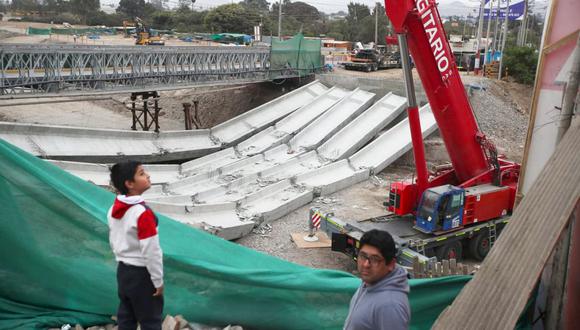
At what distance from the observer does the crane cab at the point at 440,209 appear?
368 inches

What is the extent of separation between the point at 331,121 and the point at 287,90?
772 cm

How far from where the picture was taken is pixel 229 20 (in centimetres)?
6731

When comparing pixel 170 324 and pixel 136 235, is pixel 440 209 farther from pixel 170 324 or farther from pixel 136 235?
pixel 136 235

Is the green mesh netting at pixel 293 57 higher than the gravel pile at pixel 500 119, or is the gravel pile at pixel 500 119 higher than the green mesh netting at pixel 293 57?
the green mesh netting at pixel 293 57

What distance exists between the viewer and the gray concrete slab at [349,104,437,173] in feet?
55.5

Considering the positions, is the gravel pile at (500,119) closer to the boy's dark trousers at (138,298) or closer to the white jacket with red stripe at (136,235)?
the boy's dark trousers at (138,298)

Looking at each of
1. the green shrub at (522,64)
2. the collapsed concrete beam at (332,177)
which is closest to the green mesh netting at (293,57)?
the green shrub at (522,64)

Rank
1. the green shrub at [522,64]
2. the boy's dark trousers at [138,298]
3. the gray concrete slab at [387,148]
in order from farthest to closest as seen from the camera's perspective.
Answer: the green shrub at [522,64], the gray concrete slab at [387,148], the boy's dark trousers at [138,298]

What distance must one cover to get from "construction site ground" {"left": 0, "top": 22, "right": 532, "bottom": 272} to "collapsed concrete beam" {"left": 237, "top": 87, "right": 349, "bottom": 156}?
229 centimetres

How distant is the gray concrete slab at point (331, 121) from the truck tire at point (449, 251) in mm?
8983

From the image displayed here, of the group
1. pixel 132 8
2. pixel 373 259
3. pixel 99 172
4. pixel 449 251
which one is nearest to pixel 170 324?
pixel 373 259

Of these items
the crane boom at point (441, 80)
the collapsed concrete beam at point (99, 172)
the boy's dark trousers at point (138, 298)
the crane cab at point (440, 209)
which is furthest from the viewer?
the collapsed concrete beam at point (99, 172)

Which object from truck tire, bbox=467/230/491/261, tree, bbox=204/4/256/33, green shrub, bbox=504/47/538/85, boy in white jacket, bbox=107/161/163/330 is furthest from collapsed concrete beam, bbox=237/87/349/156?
tree, bbox=204/4/256/33

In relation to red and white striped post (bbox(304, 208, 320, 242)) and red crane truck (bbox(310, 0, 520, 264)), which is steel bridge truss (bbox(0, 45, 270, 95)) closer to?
red and white striped post (bbox(304, 208, 320, 242))
